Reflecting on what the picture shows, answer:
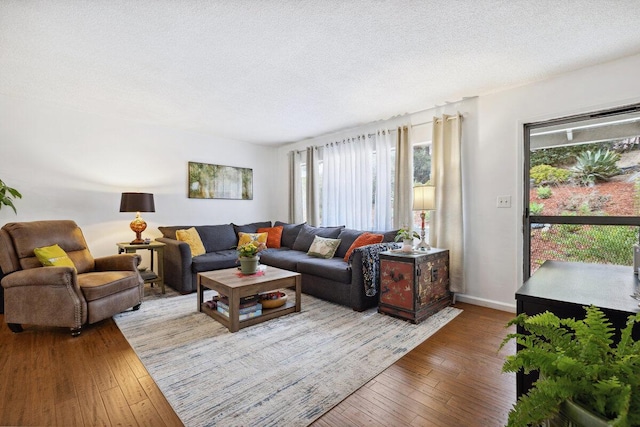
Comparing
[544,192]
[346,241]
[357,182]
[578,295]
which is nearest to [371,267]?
[346,241]

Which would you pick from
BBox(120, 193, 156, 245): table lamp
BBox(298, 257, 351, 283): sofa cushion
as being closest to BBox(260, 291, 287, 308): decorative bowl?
BBox(298, 257, 351, 283): sofa cushion

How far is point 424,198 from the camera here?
3221mm

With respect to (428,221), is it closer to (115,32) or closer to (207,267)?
(207,267)

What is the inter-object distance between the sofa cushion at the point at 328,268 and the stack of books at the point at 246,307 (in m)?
0.83

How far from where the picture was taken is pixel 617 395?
21.1 inches

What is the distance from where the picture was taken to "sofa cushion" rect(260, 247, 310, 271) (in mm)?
3943

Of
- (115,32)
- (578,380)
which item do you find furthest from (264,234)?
(578,380)

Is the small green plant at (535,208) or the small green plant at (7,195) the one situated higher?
the small green plant at (7,195)

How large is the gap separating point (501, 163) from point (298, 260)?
2614 millimetres

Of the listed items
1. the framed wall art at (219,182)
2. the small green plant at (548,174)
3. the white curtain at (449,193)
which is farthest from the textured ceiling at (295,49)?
the framed wall art at (219,182)

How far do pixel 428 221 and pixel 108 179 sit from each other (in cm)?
445

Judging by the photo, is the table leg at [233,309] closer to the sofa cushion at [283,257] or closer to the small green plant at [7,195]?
the sofa cushion at [283,257]

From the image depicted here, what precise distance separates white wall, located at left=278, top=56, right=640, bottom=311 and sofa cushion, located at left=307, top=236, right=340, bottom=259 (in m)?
1.60

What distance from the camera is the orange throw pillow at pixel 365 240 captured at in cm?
358
